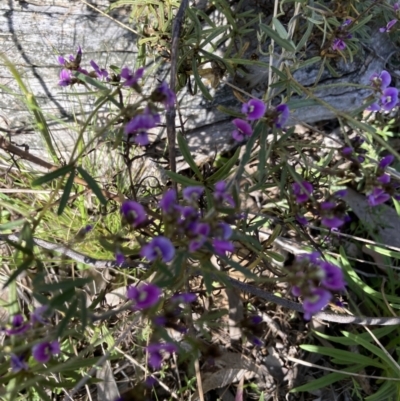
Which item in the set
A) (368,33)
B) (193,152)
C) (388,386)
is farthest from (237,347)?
(368,33)

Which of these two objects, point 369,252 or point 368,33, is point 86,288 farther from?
point 368,33

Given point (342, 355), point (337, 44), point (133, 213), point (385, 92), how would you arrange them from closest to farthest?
point (133, 213), point (385, 92), point (337, 44), point (342, 355)

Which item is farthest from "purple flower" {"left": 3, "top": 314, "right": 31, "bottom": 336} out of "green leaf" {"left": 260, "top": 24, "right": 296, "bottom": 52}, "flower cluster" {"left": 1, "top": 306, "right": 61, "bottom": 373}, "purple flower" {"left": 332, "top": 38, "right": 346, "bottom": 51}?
"purple flower" {"left": 332, "top": 38, "right": 346, "bottom": 51}

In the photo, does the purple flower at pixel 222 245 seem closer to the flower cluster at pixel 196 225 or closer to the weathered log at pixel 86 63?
the flower cluster at pixel 196 225

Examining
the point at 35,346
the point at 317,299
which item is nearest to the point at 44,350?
the point at 35,346

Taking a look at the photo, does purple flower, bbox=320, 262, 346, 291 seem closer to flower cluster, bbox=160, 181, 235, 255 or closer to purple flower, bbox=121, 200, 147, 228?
flower cluster, bbox=160, 181, 235, 255

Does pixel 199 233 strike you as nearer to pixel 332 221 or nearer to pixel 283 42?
pixel 332 221

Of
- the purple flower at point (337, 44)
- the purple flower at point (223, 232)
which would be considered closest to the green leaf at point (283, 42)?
the purple flower at point (337, 44)
